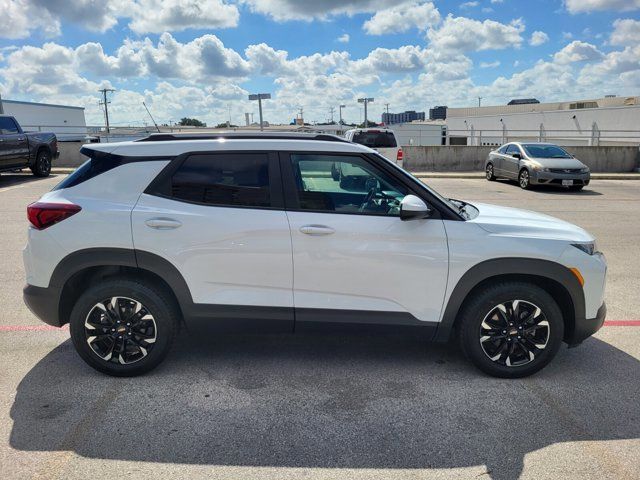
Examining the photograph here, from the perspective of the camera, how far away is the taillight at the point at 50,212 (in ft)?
12.2

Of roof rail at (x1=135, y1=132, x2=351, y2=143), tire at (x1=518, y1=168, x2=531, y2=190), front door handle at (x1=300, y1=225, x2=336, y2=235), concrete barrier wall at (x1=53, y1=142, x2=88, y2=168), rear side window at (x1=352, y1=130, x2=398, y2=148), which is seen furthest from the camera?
concrete barrier wall at (x1=53, y1=142, x2=88, y2=168)

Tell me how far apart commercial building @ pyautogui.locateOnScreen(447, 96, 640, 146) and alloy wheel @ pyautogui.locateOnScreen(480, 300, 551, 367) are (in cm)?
2158

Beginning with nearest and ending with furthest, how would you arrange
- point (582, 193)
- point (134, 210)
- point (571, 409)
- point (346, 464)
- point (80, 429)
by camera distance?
point (346, 464)
point (80, 429)
point (571, 409)
point (134, 210)
point (582, 193)

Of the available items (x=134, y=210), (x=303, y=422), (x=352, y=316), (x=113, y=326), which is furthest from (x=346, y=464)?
(x=134, y=210)

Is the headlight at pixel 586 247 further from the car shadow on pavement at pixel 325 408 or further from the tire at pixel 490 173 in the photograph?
the tire at pixel 490 173

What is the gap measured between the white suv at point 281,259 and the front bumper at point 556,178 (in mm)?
12567

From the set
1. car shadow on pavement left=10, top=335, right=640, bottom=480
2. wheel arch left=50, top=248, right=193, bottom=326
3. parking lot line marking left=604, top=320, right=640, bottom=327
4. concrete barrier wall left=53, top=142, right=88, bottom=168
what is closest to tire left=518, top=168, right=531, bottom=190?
parking lot line marking left=604, top=320, right=640, bottom=327

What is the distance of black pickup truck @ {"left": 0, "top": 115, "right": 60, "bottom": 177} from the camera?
15.1 meters

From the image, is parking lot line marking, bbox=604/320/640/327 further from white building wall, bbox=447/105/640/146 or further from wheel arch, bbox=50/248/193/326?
white building wall, bbox=447/105/640/146

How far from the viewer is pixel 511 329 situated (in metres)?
3.78

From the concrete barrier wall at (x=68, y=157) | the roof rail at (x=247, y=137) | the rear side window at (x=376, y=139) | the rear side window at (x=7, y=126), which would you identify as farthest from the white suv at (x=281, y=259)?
the concrete barrier wall at (x=68, y=157)

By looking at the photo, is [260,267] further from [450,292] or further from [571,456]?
[571,456]

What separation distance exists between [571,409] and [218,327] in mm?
2462

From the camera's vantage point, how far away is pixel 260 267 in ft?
12.1
